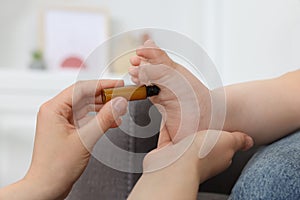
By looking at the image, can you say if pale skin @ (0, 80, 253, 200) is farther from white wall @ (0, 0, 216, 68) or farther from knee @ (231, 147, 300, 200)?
white wall @ (0, 0, 216, 68)

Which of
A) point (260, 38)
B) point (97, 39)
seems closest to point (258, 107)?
point (260, 38)

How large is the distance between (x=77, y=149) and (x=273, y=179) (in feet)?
0.84

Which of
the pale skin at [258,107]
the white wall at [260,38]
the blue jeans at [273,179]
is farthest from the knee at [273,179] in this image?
the white wall at [260,38]

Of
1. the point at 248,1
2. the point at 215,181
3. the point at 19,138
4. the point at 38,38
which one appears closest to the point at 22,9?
the point at 38,38

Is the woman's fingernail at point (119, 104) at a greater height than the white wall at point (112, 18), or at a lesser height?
greater

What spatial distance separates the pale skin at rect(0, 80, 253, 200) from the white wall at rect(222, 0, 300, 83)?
1042 mm

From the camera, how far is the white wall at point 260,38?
171cm

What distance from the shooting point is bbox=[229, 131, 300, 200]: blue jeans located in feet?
1.72

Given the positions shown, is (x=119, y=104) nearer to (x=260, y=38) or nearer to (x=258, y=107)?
(x=258, y=107)

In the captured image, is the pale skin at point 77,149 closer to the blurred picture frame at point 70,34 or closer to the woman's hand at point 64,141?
the woman's hand at point 64,141

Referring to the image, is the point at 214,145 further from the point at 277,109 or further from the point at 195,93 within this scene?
the point at 277,109

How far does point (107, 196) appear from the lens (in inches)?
27.6

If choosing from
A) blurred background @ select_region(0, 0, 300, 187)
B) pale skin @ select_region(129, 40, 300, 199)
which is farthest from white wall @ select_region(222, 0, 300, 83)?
pale skin @ select_region(129, 40, 300, 199)

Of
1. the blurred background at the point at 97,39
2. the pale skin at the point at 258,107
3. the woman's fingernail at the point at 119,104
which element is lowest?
the blurred background at the point at 97,39
